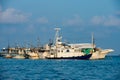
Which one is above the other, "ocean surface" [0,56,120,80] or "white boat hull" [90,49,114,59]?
"white boat hull" [90,49,114,59]

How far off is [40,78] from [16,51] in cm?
12586

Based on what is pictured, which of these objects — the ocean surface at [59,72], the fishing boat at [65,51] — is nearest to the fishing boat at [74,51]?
the fishing boat at [65,51]

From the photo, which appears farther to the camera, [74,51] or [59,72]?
[74,51]

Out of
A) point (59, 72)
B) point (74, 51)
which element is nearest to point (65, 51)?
point (74, 51)

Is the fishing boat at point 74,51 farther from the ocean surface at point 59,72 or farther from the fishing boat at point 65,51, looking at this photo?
the ocean surface at point 59,72

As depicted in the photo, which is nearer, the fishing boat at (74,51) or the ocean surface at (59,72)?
the ocean surface at (59,72)

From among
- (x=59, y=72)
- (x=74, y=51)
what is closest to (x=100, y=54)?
(x=74, y=51)

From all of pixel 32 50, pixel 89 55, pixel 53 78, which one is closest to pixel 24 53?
pixel 32 50

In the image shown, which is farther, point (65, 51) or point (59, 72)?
point (65, 51)

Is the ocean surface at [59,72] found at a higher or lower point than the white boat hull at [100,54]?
lower

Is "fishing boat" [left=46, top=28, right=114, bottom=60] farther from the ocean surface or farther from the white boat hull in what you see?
the ocean surface

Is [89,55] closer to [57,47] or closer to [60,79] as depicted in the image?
[57,47]

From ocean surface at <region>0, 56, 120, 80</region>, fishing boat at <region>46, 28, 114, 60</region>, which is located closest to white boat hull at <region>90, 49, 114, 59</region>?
fishing boat at <region>46, 28, 114, 60</region>

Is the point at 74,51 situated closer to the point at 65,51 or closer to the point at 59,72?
the point at 65,51
